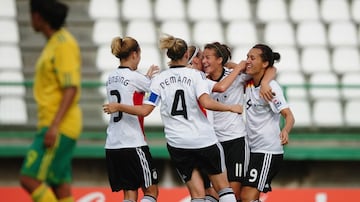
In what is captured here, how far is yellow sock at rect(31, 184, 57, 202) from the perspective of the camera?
626 cm

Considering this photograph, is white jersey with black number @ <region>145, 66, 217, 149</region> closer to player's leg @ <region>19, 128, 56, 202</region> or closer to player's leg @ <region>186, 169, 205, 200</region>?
player's leg @ <region>186, 169, 205, 200</region>

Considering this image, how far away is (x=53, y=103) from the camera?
6387 mm

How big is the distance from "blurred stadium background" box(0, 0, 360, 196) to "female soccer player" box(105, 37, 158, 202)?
12.5 ft

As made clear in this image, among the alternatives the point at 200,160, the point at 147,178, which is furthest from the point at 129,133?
the point at 200,160

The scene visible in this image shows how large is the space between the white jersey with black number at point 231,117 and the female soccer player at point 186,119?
1.57 feet

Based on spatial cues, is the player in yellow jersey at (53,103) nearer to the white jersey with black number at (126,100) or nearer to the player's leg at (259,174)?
the white jersey with black number at (126,100)

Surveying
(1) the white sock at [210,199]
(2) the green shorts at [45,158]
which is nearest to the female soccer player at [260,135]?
(1) the white sock at [210,199]

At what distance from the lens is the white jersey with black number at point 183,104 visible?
824 centimetres

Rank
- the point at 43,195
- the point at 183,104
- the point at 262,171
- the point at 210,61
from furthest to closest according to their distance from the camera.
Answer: the point at 210,61 < the point at 262,171 < the point at 183,104 < the point at 43,195

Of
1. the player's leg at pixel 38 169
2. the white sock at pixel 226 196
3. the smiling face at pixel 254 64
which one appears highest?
the smiling face at pixel 254 64

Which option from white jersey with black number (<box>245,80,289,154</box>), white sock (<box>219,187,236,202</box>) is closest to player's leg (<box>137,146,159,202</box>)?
white sock (<box>219,187,236,202</box>)

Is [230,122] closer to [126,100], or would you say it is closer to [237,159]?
[237,159]

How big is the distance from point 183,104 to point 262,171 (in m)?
1.02

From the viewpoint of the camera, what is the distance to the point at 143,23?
15.1 m
